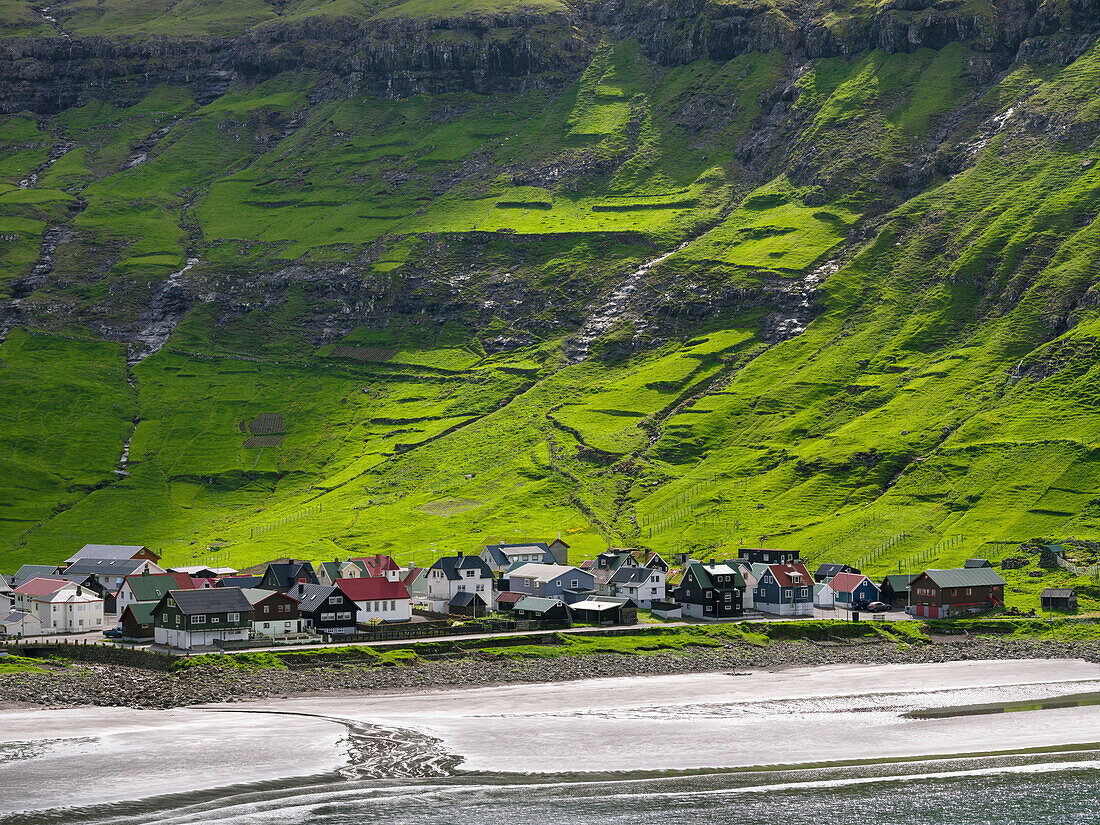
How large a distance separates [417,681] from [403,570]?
6583 cm

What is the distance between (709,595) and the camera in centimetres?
15000

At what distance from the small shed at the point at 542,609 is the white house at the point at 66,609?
1984 inches

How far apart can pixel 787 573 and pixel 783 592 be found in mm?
2639

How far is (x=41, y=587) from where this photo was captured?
478ft

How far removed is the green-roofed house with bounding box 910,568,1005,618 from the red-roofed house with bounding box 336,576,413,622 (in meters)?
66.1

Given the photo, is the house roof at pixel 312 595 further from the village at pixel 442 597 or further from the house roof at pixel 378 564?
the house roof at pixel 378 564

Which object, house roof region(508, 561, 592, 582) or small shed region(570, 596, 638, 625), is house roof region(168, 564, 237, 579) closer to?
house roof region(508, 561, 592, 582)

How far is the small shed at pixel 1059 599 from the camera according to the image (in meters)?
148

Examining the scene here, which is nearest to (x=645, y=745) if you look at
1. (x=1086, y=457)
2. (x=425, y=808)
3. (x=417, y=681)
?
(x=425, y=808)

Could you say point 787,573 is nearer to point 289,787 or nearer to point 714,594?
point 714,594

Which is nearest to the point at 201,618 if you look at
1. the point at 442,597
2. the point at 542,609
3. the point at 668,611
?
the point at 542,609

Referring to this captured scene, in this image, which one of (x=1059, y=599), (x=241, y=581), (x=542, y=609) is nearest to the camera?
(x=542, y=609)

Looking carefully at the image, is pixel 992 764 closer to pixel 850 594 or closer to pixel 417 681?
pixel 417 681

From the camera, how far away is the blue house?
158 meters
